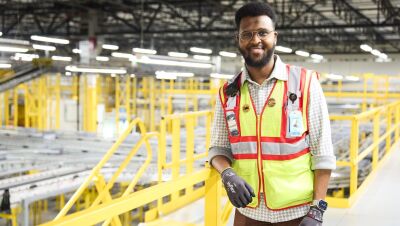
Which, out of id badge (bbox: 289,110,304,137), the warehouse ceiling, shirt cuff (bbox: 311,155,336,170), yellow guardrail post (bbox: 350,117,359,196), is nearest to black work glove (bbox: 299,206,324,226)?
shirt cuff (bbox: 311,155,336,170)

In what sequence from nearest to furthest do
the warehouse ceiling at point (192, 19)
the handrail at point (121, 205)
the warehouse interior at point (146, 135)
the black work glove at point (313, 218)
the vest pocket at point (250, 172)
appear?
the handrail at point (121, 205) → the black work glove at point (313, 218) → the vest pocket at point (250, 172) → the warehouse interior at point (146, 135) → the warehouse ceiling at point (192, 19)

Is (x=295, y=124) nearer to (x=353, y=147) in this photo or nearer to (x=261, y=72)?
(x=261, y=72)

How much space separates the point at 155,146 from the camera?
45.2 ft

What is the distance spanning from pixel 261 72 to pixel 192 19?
84.3 feet

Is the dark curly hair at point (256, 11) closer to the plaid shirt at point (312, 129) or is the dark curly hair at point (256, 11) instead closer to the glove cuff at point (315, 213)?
the plaid shirt at point (312, 129)

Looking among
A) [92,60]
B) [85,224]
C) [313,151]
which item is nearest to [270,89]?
[313,151]

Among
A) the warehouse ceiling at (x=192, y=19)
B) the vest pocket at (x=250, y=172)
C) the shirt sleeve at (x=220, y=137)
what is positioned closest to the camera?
the vest pocket at (x=250, y=172)

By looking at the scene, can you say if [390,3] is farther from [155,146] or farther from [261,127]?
[261,127]

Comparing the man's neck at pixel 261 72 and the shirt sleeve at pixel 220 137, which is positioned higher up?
the man's neck at pixel 261 72

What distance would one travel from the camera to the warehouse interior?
5.34m

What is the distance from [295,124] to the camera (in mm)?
2111

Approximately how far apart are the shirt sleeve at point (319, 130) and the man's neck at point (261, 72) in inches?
7.9

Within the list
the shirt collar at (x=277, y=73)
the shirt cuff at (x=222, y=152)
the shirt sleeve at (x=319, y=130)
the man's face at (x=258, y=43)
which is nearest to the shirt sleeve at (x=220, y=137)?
the shirt cuff at (x=222, y=152)

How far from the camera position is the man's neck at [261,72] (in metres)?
2.19
